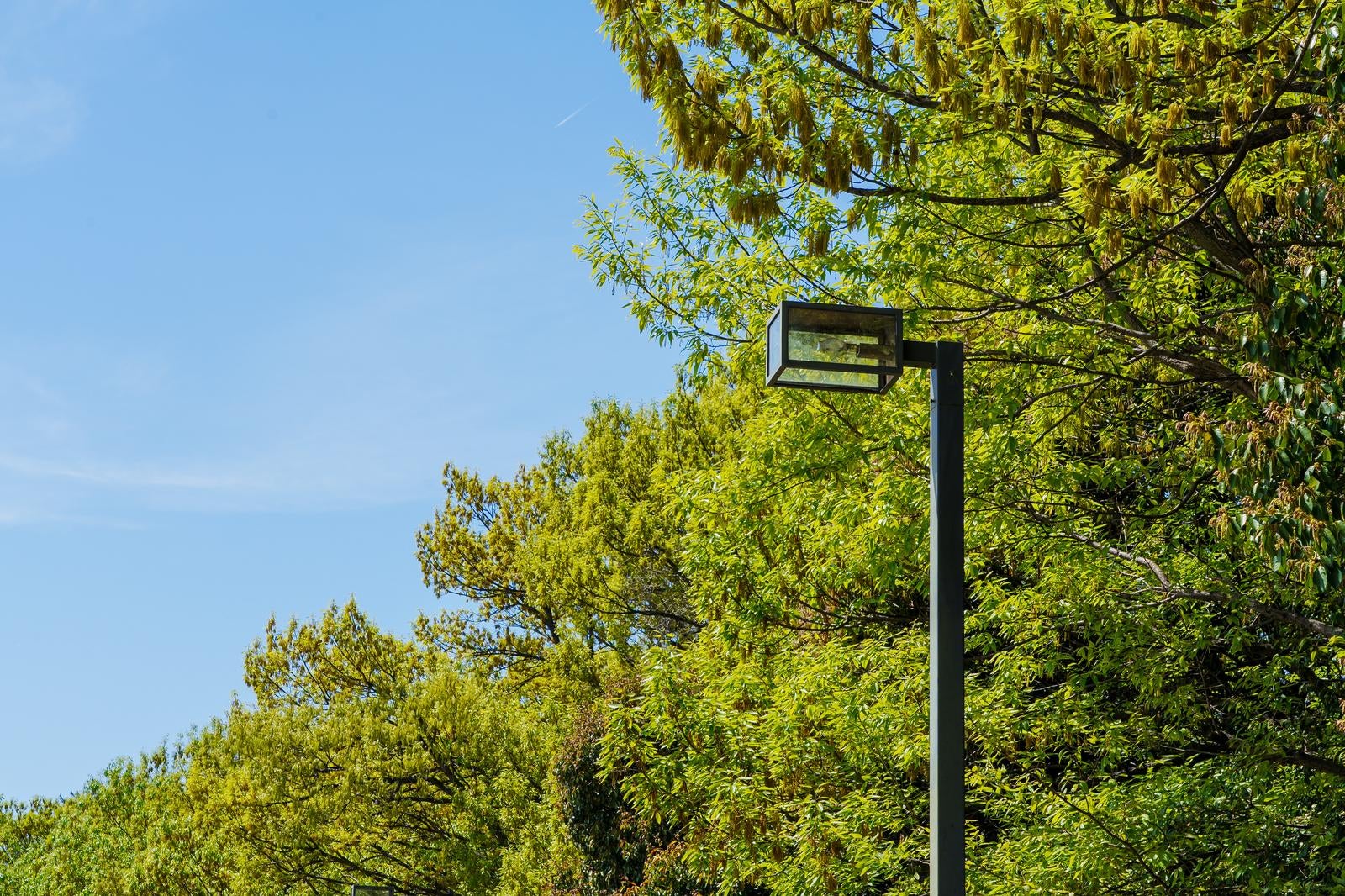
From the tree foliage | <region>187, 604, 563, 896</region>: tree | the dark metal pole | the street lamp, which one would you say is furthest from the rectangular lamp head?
<region>187, 604, 563, 896</region>: tree

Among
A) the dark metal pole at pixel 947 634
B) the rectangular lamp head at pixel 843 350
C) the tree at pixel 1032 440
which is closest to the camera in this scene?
the dark metal pole at pixel 947 634

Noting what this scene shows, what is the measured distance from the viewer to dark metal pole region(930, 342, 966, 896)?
218 inches

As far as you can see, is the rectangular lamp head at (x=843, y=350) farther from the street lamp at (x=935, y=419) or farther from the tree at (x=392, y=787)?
the tree at (x=392, y=787)

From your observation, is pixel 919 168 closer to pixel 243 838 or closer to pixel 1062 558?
pixel 1062 558

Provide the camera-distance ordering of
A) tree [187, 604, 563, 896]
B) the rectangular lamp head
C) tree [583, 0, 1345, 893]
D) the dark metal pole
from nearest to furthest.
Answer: the dark metal pole
the rectangular lamp head
tree [583, 0, 1345, 893]
tree [187, 604, 563, 896]

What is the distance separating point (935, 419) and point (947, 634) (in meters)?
0.95

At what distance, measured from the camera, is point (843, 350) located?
6004 mm

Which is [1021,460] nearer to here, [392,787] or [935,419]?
[935,419]

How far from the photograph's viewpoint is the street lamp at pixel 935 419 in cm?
558

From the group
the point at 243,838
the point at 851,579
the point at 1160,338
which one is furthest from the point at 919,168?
the point at 243,838

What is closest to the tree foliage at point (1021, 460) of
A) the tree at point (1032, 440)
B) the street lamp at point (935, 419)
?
the tree at point (1032, 440)

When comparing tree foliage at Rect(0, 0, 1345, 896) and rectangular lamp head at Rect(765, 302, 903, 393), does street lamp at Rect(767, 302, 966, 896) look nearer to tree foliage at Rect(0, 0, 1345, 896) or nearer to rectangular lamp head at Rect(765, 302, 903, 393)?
rectangular lamp head at Rect(765, 302, 903, 393)

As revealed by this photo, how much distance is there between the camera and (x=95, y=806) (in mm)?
41375

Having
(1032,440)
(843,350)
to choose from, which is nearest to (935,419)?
(843,350)
